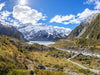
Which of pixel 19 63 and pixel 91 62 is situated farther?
pixel 91 62

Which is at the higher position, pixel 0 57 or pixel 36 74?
pixel 0 57

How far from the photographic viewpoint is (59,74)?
9109 millimetres

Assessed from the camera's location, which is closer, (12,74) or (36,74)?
(12,74)

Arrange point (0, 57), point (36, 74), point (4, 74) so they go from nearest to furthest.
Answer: point (4, 74) < point (36, 74) < point (0, 57)

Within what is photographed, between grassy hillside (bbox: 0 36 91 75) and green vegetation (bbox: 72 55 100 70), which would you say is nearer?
grassy hillside (bbox: 0 36 91 75)

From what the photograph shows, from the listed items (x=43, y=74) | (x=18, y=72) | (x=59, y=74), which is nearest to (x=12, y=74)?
(x=18, y=72)

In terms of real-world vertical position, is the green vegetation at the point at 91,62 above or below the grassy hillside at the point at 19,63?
below

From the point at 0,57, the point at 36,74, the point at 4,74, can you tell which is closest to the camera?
the point at 4,74

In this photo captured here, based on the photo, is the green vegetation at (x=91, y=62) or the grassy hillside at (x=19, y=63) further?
the green vegetation at (x=91, y=62)

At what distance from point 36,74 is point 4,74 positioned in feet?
9.40

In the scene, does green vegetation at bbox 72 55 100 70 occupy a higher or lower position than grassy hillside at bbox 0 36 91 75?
lower

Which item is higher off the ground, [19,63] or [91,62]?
[19,63]

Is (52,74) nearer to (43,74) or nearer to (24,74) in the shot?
(43,74)

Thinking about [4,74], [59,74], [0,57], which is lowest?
[59,74]
